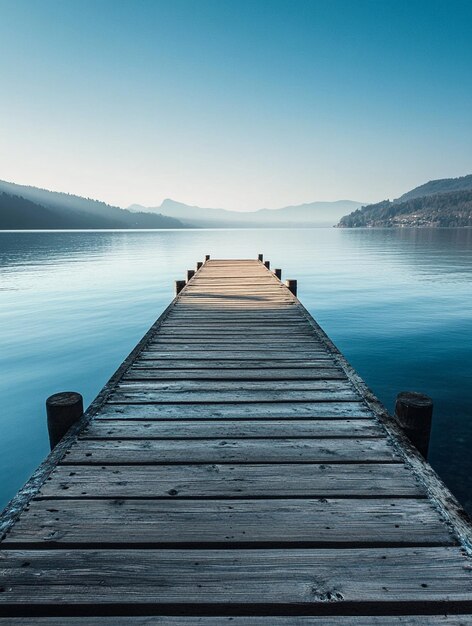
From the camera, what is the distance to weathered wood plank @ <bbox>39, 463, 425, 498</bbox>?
302 cm

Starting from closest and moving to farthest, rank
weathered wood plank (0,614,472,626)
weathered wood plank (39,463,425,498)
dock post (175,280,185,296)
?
weathered wood plank (0,614,472,626)
weathered wood plank (39,463,425,498)
dock post (175,280,185,296)

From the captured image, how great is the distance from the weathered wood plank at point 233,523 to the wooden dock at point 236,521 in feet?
0.03

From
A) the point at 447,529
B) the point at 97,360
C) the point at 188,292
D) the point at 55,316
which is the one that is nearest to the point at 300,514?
the point at 447,529

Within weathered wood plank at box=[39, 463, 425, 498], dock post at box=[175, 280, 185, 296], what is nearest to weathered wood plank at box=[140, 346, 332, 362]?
weathered wood plank at box=[39, 463, 425, 498]

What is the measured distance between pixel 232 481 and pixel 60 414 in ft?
6.61

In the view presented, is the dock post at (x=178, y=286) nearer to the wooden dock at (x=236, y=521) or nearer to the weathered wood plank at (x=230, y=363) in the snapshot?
the weathered wood plank at (x=230, y=363)

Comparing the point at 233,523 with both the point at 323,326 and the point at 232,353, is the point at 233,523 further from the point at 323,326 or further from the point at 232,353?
the point at 323,326

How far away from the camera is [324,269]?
126ft

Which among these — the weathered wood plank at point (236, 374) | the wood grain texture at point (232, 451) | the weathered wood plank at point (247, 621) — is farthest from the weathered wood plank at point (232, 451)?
the weathered wood plank at point (236, 374)

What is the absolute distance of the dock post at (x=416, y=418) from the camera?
3.81 m

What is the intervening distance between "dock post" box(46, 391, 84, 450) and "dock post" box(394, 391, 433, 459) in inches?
132

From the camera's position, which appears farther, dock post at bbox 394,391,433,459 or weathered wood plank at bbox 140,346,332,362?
weathered wood plank at bbox 140,346,332,362

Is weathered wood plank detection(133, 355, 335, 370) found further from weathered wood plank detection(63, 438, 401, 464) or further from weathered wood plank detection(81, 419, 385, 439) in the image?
weathered wood plank detection(63, 438, 401, 464)

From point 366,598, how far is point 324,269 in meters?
37.7
